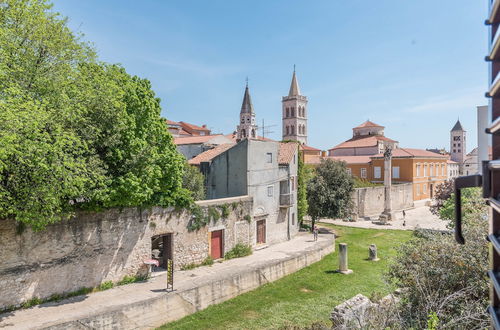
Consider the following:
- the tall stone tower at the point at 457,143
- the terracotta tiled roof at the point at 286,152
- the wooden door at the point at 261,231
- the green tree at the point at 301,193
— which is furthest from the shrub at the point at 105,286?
the tall stone tower at the point at 457,143

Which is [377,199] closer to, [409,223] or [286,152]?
[409,223]

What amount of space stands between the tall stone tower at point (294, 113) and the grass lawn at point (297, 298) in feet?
196

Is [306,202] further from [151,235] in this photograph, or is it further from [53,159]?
[53,159]

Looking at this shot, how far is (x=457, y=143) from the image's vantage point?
7594cm

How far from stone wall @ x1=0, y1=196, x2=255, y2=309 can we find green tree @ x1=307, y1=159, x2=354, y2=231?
39.1 ft

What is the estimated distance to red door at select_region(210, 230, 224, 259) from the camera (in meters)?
19.1

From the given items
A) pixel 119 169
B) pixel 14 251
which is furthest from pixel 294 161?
pixel 14 251

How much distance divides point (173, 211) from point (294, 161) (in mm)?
11357

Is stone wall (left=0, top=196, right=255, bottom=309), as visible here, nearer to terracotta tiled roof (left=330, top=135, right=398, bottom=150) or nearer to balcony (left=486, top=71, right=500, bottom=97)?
balcony (left=486, top=71, right=500, bottom=97)

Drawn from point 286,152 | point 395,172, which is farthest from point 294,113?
point 286,152

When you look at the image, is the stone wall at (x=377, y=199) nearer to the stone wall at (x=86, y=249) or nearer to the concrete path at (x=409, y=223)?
the concrete path at (x=409, y=223)

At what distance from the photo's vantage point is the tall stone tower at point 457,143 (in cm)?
7469

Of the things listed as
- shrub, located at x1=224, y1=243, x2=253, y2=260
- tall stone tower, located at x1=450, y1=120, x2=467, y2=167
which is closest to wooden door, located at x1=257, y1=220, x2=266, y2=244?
shrub, located at x1=224, y1=243, x2=253, y2=260

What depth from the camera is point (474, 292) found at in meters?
7.26
